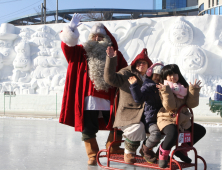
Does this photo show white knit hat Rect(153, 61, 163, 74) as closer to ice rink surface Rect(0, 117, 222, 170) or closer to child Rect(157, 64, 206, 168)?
child Rect(157, 64, 206, 168)

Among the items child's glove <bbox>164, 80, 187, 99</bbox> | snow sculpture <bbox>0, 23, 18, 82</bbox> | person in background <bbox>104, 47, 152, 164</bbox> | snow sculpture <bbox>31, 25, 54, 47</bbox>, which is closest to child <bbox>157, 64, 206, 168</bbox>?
child's glove <bbox>164, 80, 187, 99</bbox>

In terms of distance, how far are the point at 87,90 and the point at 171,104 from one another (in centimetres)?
93

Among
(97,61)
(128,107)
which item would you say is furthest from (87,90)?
(128,107)

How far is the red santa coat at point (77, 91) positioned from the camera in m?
2.61

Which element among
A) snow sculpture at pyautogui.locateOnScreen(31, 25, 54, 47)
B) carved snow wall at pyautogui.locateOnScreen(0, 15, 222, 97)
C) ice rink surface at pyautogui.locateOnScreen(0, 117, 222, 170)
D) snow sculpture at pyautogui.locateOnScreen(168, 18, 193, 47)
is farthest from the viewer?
snow sculpture at pyautogui.locateOnScreen(31, 25, 54, 47)

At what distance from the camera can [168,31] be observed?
33.4 ft

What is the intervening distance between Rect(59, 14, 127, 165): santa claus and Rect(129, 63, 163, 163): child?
1.54 ft

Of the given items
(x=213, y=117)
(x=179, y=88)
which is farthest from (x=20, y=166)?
(x=213, y=117)

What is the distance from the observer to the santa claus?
2.62 meters

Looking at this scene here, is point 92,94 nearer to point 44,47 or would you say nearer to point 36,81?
point 36,81

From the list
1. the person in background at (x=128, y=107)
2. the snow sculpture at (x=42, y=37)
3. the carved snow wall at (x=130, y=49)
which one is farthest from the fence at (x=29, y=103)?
the person in background at (x=128, y=107)

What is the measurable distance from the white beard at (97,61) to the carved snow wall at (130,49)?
7.04m

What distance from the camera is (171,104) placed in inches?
→ 79.4

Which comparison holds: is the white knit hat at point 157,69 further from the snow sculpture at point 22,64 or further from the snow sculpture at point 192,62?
the snow sculpture at point 22,64
